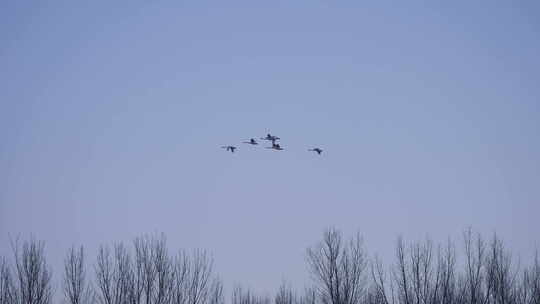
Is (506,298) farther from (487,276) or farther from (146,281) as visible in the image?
(146,281)

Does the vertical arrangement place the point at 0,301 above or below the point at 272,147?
below

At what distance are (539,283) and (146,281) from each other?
19.4 m

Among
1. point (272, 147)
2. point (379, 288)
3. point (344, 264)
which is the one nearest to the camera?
point (272, 147)

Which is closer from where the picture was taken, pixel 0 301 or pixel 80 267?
pixel 0 301

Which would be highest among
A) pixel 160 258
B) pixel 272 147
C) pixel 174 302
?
pixel 272 147

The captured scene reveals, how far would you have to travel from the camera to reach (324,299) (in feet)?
105

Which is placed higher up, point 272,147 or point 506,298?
point 272,147

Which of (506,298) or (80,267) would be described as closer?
(80,267)

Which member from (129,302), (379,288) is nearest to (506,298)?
(379,288)

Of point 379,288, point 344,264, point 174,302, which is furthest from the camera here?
point 344,264

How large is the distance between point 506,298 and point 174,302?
52.8 ft

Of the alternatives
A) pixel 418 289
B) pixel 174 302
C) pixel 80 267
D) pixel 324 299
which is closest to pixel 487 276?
pixel 418 289

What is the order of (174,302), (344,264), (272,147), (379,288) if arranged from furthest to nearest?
(344,264) < (174,302) < (379,288) < (272,147)

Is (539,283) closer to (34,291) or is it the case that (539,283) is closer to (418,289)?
(418,289)
